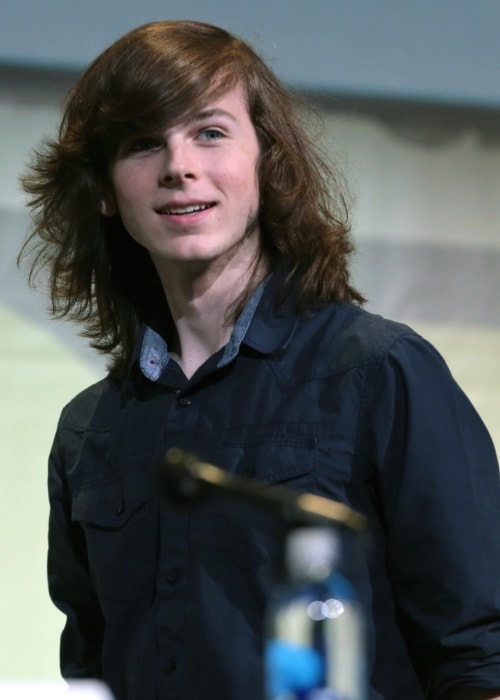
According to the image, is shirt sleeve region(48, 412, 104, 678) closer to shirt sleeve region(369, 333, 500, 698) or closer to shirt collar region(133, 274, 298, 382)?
shirt collar region(133, 274, 298, 382)

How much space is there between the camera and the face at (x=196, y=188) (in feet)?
6.42

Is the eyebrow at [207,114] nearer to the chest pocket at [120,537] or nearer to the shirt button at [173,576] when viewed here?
the chest pocket at [120,537]

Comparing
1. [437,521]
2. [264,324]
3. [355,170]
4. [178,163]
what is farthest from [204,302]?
[355,170]

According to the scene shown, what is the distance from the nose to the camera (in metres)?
1.95

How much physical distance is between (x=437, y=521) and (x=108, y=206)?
796 millimetres

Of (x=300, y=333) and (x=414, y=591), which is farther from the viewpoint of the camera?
(x=300, y=333)

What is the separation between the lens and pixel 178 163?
1958 mm

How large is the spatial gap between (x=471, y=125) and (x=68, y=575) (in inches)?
65.8

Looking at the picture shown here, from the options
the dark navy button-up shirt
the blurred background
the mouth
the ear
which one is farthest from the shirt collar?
the blurred background

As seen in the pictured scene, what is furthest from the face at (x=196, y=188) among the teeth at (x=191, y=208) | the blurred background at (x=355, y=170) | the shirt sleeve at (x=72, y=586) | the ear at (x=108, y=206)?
the blurred background at (x=355, y=170)

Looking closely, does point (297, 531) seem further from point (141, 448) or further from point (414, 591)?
point (141, 448)

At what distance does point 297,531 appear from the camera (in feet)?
3.28

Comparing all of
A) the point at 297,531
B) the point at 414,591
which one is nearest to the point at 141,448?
the point at 414,591

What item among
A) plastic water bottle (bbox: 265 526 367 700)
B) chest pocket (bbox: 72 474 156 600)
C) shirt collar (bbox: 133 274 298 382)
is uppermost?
shirt collar (bbox: 133 274 298 382)
